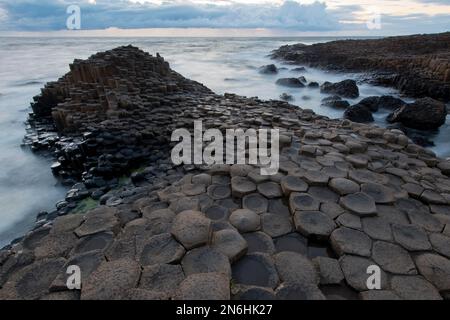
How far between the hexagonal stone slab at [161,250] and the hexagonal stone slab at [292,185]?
1430 mm

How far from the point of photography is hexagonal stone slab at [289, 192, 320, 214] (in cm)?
286

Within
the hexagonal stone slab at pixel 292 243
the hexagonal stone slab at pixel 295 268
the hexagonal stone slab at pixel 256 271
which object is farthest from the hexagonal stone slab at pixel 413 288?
the hexagonal stone slab at pixel 256 271

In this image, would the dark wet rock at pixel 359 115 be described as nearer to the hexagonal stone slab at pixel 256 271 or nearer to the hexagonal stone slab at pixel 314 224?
the hexagonal stone slab at pixel 314 224

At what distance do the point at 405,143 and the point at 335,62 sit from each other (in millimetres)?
19392

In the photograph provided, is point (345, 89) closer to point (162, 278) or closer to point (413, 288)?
point (413, 288)

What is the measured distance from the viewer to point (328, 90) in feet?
45.1

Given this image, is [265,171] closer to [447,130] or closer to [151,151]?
[151,151]

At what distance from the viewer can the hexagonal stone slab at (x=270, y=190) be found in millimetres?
3138

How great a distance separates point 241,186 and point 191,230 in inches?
39.5

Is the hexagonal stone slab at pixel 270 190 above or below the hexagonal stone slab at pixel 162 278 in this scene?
above

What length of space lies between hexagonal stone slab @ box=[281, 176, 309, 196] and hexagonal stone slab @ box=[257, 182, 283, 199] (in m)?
0.07

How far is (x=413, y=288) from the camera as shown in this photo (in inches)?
81.0

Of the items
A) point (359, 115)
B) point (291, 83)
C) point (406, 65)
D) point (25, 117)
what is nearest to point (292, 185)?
point (359, 115)

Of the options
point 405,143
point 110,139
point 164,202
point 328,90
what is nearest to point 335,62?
point 328,90
